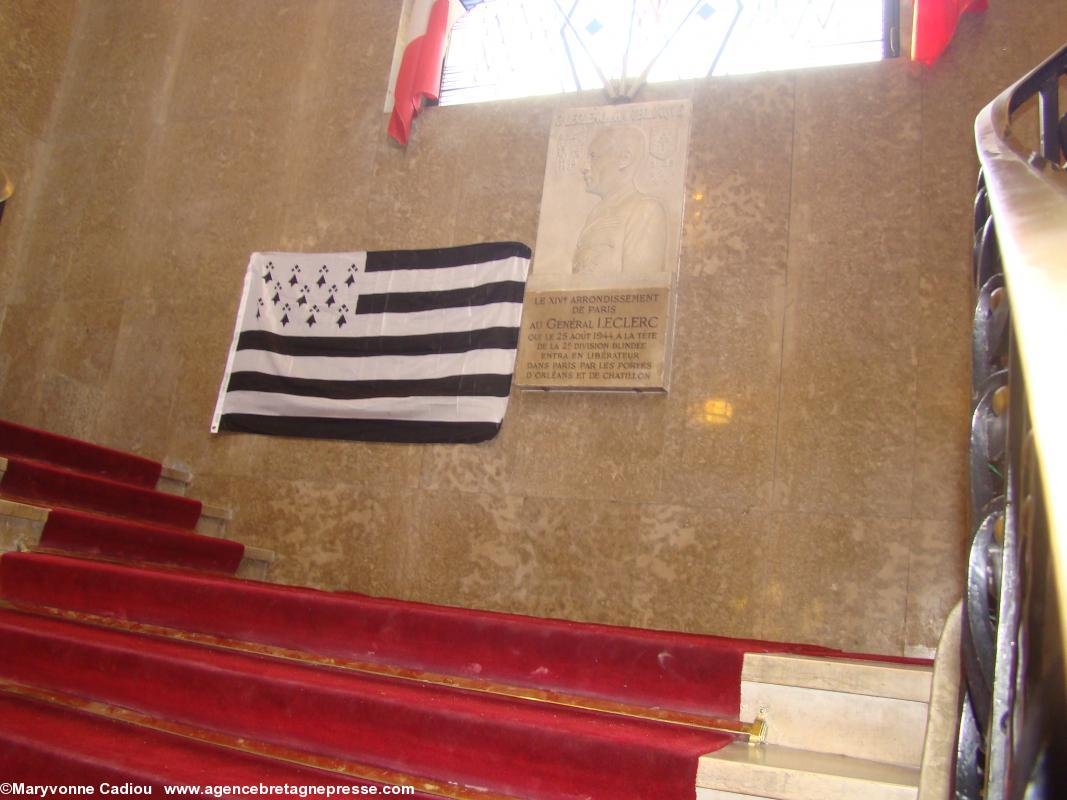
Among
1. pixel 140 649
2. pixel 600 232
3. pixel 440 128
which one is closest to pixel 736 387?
pixel 600 232

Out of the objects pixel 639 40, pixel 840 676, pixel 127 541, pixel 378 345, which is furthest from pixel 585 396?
pixel 840 676

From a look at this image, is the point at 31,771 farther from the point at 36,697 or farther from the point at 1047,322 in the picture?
the point at 1047,322

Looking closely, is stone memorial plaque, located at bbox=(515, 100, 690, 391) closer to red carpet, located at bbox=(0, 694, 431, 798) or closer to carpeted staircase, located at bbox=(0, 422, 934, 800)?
carpeted staircase, located at bbox=(0, 422, 934, 800)

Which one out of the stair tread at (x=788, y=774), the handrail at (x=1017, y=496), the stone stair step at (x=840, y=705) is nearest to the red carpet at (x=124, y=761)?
the stair tread at (x=788, y=774)

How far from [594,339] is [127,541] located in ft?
7.44

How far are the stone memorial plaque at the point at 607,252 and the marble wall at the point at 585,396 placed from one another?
4.9 inches

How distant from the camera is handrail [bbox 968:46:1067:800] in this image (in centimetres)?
52

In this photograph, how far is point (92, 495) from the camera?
4.12m

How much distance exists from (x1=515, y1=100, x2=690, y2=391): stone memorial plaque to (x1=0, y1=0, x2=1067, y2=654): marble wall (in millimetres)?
124

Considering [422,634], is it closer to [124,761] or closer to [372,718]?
[372,718]

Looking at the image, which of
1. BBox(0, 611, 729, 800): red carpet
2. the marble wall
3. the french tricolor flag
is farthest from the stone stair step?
the french tricolor flag

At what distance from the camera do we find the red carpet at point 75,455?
425 centimetres

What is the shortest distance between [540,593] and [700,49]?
2.98 metres

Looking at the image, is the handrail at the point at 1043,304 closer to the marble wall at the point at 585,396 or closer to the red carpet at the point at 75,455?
the marble wall at the point at 585,396
